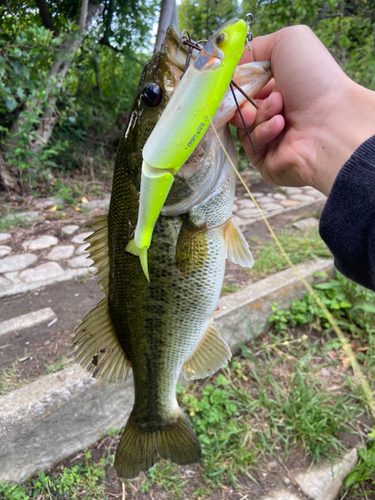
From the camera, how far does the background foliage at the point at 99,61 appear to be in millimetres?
4984

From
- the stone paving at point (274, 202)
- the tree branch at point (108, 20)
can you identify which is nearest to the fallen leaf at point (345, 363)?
the stone paving at point (274, 202)

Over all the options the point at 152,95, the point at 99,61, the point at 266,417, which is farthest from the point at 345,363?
the point at 99,61

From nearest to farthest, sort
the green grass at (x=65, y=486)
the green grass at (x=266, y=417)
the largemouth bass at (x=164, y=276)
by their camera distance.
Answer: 1. the largemouth bass at (x=164, y=276)
2. the green grass at (x=65, y=486)
3. the green grass at (x=266, y=417)

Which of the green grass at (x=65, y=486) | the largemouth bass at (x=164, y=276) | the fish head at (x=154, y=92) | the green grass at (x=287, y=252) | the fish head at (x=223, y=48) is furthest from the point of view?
the green grass at (x=287, y=252)

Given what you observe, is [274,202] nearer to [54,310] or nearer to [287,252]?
[287,252]

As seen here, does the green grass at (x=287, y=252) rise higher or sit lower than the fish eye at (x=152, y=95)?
lower

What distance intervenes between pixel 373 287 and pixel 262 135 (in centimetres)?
80

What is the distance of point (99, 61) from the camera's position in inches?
244

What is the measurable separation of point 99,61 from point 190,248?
6.21m

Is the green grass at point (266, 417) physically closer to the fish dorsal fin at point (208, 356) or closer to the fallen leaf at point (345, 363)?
the fallen leaf at point (345, 363)

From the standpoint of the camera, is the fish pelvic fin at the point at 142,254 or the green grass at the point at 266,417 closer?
the fish pelvic fin at the point at 142,254

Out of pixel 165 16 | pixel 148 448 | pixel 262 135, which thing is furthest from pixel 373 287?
pixel 165 16

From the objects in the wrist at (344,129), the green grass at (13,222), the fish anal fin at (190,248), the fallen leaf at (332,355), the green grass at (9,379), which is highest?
the wrist at (344,129)

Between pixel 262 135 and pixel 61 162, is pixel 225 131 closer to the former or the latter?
pixel 262 135
